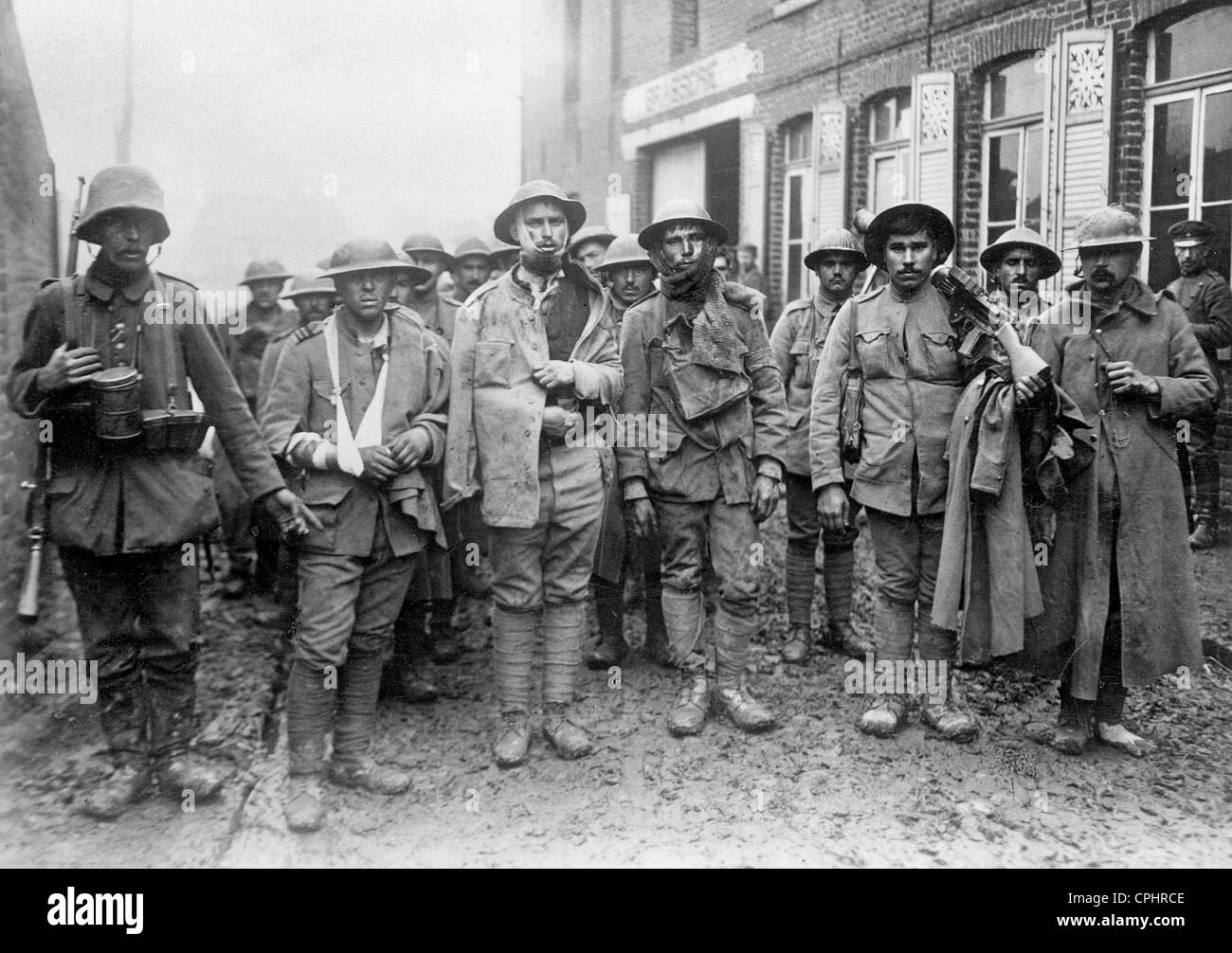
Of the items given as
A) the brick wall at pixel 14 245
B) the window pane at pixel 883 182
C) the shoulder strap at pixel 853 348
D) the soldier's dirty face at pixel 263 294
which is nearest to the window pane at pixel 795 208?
the window pane at pixel 883 182

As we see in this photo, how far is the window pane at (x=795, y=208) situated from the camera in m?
12.4

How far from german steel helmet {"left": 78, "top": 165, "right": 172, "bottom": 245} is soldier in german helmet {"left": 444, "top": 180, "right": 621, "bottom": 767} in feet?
4.16

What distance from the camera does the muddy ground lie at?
3.48 meters

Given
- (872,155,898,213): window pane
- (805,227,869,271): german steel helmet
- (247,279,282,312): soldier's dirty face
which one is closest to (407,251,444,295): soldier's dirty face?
(247,279,282,312): soldier's dirty face

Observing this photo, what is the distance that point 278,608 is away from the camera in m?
6.50

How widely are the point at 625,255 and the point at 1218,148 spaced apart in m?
4.93

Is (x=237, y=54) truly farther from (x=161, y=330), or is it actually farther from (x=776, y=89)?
(x=776, y=89)

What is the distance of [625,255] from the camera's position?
5969 mm

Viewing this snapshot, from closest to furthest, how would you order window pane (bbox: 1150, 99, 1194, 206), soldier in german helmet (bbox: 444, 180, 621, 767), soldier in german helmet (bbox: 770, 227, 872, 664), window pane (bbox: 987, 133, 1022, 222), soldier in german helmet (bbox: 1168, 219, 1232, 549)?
soldier in german helmet (bbox: 444, 180, 621, 767)
soldier in german helmet (bbox: 770, 227, 872, 664)
soldier in german helmet (bbox: 1168, 219, 1232, 549)
window pane (bbox: 1150, 99, 1194, 206)
window pane (bbox: 987, 133, 1022, 222)

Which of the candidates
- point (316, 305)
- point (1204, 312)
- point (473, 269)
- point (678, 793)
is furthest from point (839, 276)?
point (316, 305)

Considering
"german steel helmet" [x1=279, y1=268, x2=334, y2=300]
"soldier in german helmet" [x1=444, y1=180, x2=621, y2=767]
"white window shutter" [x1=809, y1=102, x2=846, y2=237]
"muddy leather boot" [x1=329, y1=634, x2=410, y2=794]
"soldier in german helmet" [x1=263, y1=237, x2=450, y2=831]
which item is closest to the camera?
"soldier in german helmet" [x1=263, y1=237, x2=450, y2=831]

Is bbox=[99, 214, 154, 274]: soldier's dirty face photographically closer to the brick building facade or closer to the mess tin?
the mess tin

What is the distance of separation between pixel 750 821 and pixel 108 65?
4494mm
